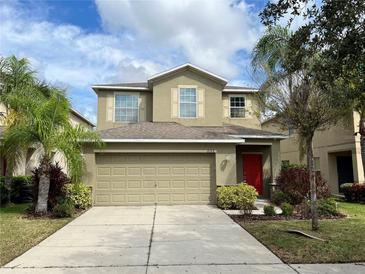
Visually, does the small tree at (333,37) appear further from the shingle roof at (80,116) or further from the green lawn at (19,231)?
the shingle roof at (80,116)

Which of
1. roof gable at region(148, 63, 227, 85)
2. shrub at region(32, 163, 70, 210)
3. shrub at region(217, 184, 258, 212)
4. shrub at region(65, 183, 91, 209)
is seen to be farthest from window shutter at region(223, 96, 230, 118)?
shrub at region(32, 163, 70, 210)

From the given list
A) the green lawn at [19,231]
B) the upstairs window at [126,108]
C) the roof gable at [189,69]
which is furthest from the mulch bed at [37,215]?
the roof gable at [189,69]

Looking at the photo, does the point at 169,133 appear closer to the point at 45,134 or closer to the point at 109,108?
the point at 109,108

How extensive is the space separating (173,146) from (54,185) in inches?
211

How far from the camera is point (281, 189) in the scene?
15945mm

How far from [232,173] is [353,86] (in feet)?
29.0

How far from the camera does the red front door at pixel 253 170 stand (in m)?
19.2

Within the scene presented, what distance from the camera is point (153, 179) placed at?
1580 cm

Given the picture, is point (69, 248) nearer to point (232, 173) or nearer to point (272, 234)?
point (272, 234)

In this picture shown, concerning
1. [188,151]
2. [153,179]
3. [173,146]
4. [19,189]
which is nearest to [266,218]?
[188,151]

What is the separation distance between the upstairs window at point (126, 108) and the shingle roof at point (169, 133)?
2043mm

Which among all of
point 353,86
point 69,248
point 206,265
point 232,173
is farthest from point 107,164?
point 353,86

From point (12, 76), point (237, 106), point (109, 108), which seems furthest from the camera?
point (237, 106)

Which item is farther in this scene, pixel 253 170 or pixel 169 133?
pixel 253 170
